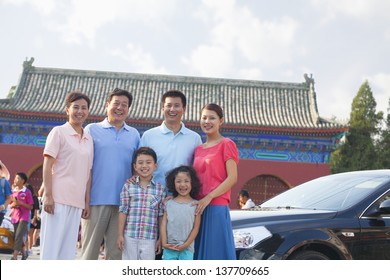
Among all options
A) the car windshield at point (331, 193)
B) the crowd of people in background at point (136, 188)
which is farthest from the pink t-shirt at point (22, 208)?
the crowd of people in background at point (136, 188)

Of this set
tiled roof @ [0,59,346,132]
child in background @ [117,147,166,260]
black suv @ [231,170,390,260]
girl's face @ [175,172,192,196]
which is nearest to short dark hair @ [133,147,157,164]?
child in background @ [117,147,166,260]

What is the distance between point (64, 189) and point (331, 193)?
2.67 m

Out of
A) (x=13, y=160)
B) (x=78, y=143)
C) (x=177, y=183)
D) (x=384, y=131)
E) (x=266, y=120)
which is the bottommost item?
(x=177, y=183)

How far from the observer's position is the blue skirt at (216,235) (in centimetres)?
442

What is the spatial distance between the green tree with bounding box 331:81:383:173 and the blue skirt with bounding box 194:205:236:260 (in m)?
24.5

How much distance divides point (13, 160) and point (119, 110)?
50.5ft

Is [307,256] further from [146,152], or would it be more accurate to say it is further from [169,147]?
[146,152]

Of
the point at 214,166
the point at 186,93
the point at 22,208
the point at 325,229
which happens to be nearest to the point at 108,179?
the point at 214,166

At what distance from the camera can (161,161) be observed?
4590mm

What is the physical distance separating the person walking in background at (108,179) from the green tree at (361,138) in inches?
972

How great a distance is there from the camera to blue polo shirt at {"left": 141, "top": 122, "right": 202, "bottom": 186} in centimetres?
456

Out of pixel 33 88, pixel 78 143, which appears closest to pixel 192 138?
pixel 78 143

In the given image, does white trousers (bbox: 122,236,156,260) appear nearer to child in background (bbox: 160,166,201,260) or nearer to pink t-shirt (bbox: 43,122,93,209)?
child in background (bbox: 160,166,201,260)
